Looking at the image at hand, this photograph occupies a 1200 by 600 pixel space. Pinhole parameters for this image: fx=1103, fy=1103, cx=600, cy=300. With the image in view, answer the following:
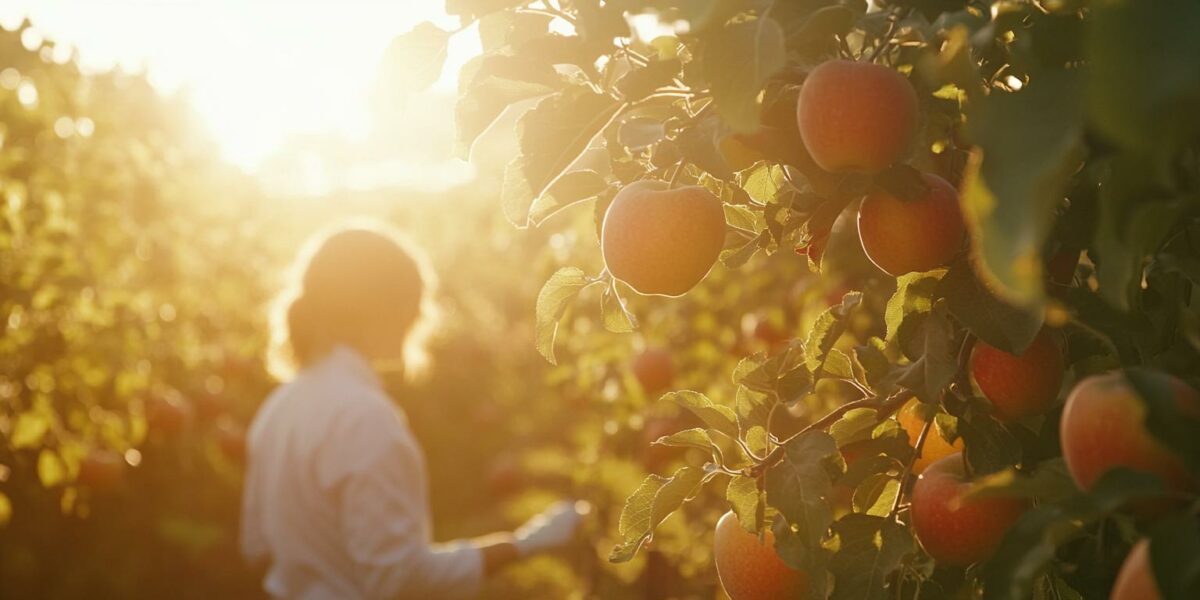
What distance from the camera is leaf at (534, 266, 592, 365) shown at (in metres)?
1.14

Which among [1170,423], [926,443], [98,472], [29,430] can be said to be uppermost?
[1170,423]

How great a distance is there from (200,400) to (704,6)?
5962mm

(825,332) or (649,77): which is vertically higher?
(649,77)

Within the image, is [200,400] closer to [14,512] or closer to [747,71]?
[14,512]

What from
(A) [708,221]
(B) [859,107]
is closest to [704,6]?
(B) [859,107]

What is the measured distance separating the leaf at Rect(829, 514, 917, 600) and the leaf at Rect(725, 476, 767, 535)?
7 centimetres

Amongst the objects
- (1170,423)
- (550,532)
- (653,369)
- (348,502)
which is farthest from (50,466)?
(1170,423)

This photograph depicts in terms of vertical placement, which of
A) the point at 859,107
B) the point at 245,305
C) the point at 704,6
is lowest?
the point at 245,305

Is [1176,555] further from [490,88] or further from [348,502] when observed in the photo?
[348,502]

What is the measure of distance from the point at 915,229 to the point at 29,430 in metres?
3.37

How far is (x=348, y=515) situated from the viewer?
9.26ft

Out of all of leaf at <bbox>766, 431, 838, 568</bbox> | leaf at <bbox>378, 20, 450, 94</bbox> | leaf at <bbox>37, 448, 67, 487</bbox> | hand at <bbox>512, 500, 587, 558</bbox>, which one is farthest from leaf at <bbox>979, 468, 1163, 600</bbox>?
leaf at <bbox>37, 448, 67, 487</bbox>

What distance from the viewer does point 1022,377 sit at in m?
1.00

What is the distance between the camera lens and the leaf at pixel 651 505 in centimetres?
103
